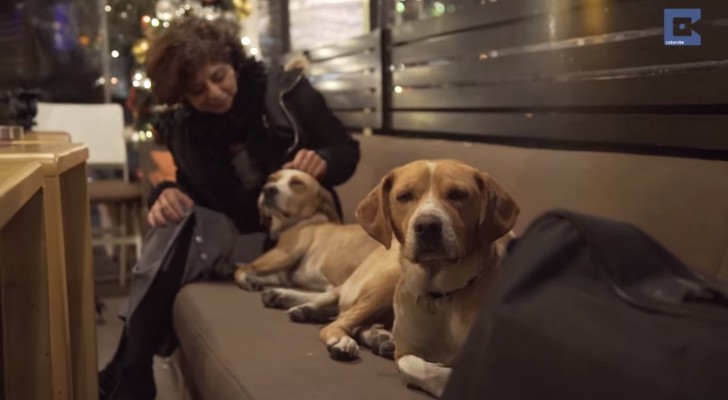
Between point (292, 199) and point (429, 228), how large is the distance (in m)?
1.24

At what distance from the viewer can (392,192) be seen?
1769 mm

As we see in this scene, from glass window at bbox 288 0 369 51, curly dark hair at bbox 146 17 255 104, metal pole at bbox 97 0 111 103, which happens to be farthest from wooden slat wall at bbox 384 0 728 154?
metal pole at bbox 97 0 111 103

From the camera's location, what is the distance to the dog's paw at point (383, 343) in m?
1.80

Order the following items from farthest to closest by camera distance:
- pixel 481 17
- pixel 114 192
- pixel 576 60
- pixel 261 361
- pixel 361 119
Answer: pixel 114 192 → pixel 361 119 → pixel 481 17 → pixel 576 60 → pixel 261 361

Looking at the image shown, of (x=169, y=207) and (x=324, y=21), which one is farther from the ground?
(x=324, y=21)

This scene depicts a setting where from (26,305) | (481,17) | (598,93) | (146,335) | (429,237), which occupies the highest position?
(481,17)

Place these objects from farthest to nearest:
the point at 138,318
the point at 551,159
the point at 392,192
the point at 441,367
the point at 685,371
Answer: the point at 138,318 → the point at 551,159 → the point at 392,192 → the point at 441,367 → the point at 685,371

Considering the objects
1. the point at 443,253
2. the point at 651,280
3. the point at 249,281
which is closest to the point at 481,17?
the point at 249,281

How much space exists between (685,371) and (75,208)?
1.87m

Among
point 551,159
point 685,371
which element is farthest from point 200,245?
point 685,371

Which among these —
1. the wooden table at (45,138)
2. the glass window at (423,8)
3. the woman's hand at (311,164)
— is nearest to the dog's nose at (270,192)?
the woman's hand at (311,164)

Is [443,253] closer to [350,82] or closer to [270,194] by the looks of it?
[270,194]

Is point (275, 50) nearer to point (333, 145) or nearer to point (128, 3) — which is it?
point (128, 3)

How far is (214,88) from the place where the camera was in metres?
2.85
